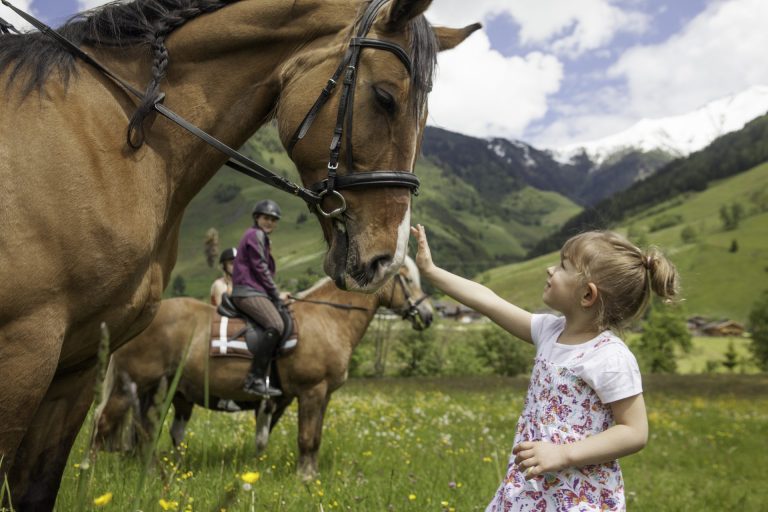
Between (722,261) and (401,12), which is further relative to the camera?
(722,261)

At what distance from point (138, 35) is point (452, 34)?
5.53 feet

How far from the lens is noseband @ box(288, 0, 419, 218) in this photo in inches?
114

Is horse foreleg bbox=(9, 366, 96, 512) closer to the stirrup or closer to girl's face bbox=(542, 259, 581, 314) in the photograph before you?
girl's face bbox=(542, 259, 581, 314)

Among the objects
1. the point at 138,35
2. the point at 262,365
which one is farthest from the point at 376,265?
the point at 262,365

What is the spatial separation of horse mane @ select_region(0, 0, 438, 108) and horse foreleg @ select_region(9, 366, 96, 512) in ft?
4.68

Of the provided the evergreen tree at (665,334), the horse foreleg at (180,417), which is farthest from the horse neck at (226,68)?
the evergreen tree at (665,334)

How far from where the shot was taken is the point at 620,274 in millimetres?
2949

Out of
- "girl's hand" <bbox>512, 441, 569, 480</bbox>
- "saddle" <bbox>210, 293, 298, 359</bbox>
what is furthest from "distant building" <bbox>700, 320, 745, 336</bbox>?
"girl's hand" <bbox>512, 441, 569, 480</bbox>

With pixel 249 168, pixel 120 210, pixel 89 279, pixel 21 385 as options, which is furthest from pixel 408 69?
pixel 21 385

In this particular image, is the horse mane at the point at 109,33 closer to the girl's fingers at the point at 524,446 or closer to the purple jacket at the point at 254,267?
the girl's fingers at the point at 524,446

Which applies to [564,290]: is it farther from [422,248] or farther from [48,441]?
[48,441]

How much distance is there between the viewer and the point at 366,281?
2.85m

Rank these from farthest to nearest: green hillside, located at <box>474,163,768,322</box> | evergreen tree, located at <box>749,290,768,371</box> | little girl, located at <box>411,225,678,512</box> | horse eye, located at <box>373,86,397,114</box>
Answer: green hillside, located at <box>474,163,768,322</box>, evergreen tree, located at <box>749,290,768,371</box>, horse eye, located at <box>373,86,397,114</box>, little girl, located at <box>411,225,678,512</box>

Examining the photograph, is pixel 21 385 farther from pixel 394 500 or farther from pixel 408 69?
pixel 394 500
